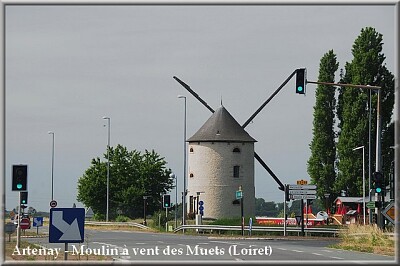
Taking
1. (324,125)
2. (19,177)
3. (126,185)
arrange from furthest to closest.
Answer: (126,185), (324,125), (19,177)

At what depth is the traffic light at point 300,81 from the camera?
3478 centimetres

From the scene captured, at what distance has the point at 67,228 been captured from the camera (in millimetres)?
23281

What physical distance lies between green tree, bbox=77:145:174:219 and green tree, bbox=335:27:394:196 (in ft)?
75.6

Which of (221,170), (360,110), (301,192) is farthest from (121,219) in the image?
(301,192)

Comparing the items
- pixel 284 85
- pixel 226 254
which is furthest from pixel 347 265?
pixel 284 85

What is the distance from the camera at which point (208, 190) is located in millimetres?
78688

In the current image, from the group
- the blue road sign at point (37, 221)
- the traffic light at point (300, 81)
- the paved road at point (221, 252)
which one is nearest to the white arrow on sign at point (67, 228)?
the paved road at point (221, 252)

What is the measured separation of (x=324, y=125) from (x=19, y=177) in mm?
57723

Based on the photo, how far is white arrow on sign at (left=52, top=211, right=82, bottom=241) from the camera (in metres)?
23.2

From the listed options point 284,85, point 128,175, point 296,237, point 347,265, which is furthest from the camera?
point 128,175

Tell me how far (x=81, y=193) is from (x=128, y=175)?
5.65 meters

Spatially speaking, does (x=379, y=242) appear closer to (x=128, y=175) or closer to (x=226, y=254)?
(x=226, y=254)

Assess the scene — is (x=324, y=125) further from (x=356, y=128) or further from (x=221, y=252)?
(x=221, y=252)

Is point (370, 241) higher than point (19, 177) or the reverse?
the reverse
